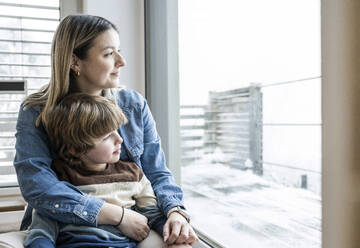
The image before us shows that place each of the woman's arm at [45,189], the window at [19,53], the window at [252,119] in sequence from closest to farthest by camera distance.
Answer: the woman's arm at [45,189] → the window at [252,119] → the window at [19,53]

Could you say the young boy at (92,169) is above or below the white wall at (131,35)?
below

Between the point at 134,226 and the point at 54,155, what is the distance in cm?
35

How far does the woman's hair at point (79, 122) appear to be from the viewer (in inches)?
41.8

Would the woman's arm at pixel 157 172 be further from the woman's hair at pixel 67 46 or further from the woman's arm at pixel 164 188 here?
the woman's hair at pixel 67 46

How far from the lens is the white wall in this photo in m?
2.01

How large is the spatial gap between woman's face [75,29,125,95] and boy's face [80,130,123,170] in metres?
0.20

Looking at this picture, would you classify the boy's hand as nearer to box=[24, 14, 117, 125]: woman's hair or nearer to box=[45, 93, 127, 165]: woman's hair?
box=[45, 93, 127, 165]: woman's hair

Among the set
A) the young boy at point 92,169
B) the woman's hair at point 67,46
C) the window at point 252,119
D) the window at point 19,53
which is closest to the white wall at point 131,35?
the window at point 19,53

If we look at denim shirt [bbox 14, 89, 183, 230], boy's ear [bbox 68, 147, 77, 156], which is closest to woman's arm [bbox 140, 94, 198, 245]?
denim shirt [bbox 14, 89, 183, 230]

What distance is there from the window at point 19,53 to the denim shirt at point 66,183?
921mm

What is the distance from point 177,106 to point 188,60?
21.9 inches

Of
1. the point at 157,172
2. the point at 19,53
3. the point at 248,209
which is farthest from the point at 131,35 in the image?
the point at 248,209

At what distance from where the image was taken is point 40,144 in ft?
3.67

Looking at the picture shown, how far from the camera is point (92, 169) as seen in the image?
1.13 meters
